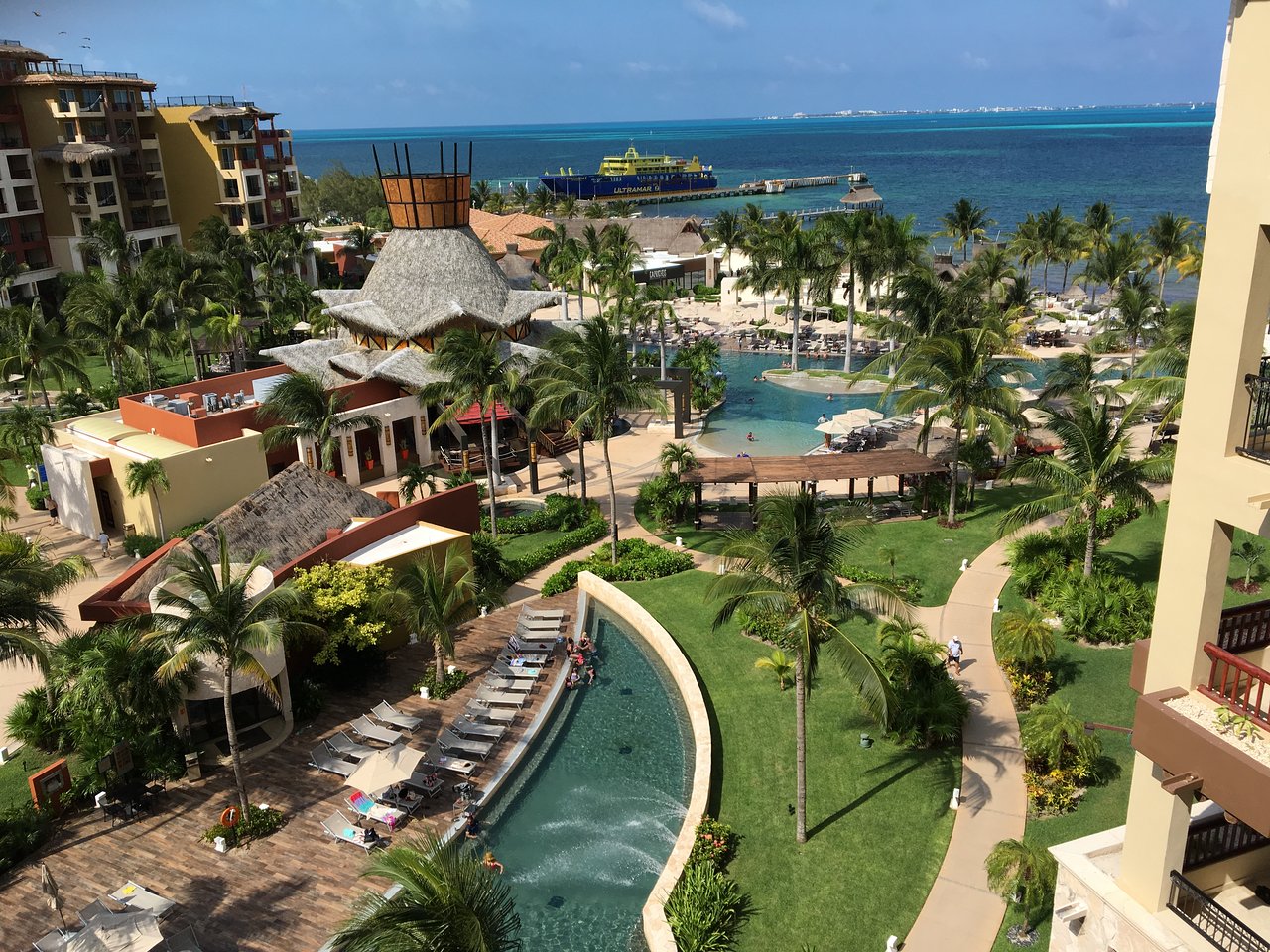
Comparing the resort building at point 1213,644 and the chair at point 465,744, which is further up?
the resort building at point 1213,644

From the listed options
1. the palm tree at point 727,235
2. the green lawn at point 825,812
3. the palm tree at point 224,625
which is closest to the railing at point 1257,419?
the green lawn at point 825,812

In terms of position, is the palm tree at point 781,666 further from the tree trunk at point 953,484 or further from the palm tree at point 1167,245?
the palm tree at point 1167,245

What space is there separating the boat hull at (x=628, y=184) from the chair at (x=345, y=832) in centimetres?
13448

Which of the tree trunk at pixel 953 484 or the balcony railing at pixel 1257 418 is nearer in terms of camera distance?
the balcony railing at pixel 1257 418

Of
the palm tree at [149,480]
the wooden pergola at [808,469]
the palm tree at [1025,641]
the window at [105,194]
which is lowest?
the palm tree at [1025,641]

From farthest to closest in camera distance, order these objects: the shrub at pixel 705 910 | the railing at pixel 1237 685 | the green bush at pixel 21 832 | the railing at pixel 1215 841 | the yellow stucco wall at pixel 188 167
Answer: the yellow stucco wall at pixel 188 167, the green bush at pixel 21 832, the shrub at pixel 705 910, the railing at pixel 1215 841, the railing at pixel 1237 685

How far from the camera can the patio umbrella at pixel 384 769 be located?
19828 mm

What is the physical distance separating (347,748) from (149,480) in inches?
580

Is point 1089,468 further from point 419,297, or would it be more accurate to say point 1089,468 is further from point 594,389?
point 419,297

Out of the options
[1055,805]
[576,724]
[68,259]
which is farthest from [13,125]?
[1055,805]

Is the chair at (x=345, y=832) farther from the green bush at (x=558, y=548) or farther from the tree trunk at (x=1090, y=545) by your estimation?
the tree trunk at (x=1090, y=545)

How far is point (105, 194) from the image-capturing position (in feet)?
238

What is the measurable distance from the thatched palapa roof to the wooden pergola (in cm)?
1102

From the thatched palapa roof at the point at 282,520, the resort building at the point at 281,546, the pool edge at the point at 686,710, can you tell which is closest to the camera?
the pool edge at the point at 686,710
